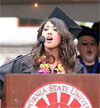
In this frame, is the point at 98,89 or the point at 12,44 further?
the point at 12,44

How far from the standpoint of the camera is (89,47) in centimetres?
536

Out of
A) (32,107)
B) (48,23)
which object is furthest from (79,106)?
(48,23)

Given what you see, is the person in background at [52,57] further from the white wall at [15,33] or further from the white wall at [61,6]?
the white wall at [15,33]

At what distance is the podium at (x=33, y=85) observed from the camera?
230cm

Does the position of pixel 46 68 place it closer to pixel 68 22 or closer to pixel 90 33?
pixel 68 22

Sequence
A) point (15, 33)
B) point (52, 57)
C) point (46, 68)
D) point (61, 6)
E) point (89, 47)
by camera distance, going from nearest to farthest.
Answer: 1. point (46, 68)
2. point (52, 57)
3. point (89, 47)
4. point (61, 6)
5. point (15, 33)

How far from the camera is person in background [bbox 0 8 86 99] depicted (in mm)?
3104

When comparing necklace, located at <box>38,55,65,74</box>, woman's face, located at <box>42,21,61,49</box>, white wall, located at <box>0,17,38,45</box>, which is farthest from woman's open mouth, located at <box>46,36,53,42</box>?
white wall, located at <box>0,17,38,45</box>

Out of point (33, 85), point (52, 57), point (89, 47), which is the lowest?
point (33, 85)

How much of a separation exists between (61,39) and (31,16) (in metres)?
2.83

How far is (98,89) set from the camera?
7.68ft

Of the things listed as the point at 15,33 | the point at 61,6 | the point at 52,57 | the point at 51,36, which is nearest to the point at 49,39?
the point at 51,36

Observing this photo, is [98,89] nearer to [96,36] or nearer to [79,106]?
[79,106]

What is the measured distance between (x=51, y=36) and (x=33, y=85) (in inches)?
34.4
